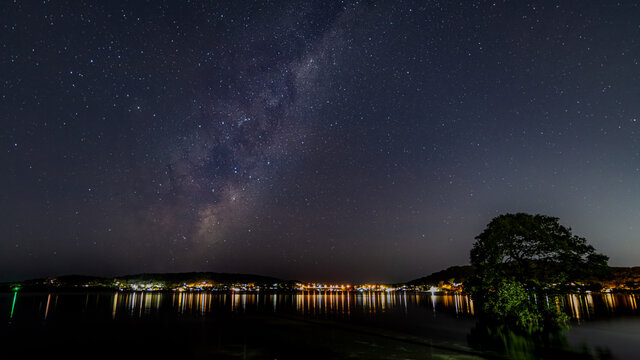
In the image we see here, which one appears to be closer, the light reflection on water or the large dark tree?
A: the large dark tree

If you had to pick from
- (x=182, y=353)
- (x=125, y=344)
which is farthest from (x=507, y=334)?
(x=125, y=344)

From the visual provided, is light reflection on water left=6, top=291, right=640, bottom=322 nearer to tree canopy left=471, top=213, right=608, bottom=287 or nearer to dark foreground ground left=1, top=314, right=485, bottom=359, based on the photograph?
tree canopy left=471, top=213, right=608, bottom=287

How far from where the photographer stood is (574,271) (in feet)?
113

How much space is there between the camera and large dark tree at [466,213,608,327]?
34188mm

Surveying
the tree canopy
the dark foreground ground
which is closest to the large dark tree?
the tree canopy

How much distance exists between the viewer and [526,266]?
120ft

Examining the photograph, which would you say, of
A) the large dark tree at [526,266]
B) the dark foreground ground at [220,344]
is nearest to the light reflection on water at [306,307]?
the large dark tree at [526,266]

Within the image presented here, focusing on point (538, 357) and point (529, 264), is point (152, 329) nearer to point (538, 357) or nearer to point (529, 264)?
point (538, 357)

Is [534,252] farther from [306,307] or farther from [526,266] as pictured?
[306,307]

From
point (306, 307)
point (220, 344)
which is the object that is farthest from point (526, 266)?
point (306, 307)

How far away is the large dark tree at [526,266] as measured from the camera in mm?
34188

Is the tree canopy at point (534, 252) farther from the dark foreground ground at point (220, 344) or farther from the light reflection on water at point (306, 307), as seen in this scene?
the dark foreground ground at point (220, 344)

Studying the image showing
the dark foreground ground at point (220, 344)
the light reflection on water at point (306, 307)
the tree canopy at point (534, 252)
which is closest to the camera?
the dark foreground ground at point (220, 344)

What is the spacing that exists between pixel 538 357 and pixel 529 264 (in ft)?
53.8
